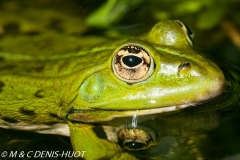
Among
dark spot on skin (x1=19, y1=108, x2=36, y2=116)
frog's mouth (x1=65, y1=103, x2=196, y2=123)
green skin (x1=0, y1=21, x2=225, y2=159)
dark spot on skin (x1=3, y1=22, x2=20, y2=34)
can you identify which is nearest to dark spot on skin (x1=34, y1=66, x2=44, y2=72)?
green skin (x1=0, y1=21, x2=225, y2=159)

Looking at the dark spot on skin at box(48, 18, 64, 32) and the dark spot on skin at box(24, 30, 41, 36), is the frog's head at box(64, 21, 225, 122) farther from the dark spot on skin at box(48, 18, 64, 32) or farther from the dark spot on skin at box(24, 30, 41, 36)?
the dark spot on skin at box(48, 18, 64, 32)

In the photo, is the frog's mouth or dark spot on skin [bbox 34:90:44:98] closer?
the frog's mouth

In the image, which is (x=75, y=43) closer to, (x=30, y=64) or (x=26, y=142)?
(x=30, y=64)

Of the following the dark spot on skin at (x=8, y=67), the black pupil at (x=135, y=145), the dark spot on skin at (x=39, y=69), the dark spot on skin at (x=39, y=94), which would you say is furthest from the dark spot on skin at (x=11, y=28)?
the black pupil at (x=135, y=145)

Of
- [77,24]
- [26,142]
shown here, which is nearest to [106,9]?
[77,24]

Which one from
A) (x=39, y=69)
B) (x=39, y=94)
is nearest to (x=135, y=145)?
(x=39, y=94)

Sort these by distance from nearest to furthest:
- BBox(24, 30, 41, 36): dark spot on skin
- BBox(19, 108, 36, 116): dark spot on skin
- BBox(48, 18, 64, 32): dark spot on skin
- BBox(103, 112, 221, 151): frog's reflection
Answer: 1. BBox(103, 112, 221, 151): frog's reflection
2. BBox(19, 108, 36, 116): dark spot on skin
3. BBox(24, 30, 41, 36): dark spot on skin
4. BBox(48, 18, 64, 32): dark spot on skin

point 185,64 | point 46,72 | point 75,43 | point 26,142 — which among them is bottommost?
point 26,142
